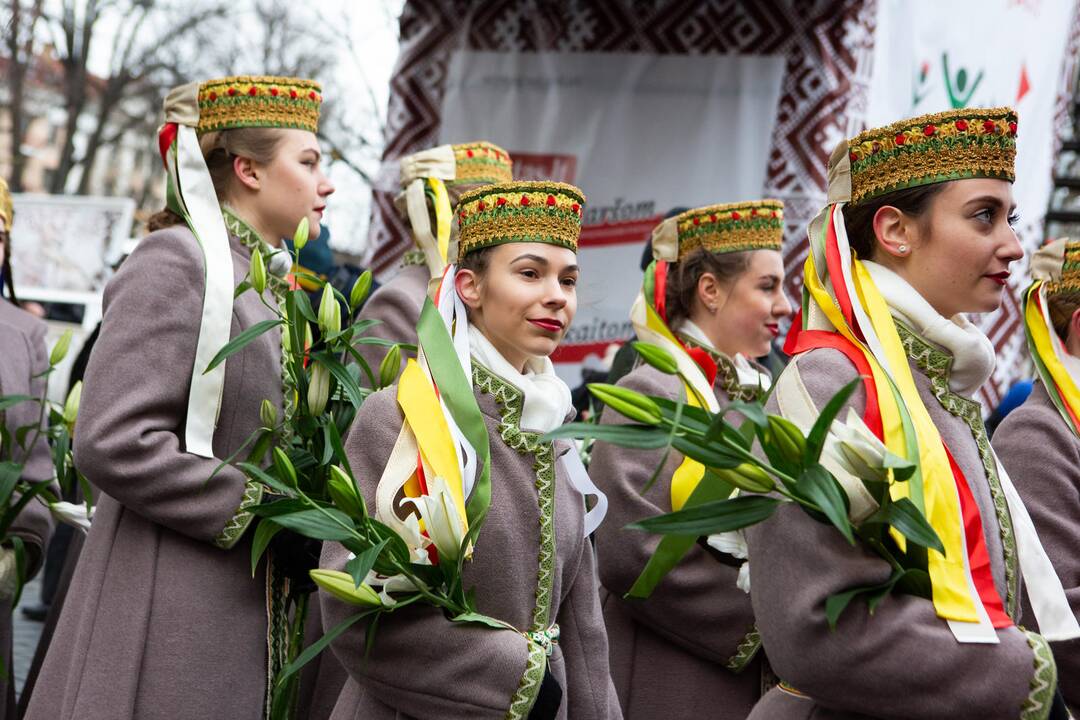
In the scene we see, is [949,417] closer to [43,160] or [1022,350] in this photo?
[1022,350]

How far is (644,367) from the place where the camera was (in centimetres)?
412

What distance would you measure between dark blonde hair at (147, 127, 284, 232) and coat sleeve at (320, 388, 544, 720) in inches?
50.7

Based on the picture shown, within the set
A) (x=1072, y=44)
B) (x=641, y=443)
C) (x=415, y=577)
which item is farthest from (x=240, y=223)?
(x=1072, y=44)

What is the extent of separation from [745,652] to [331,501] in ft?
3.94

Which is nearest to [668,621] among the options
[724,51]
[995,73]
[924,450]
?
[924,450]

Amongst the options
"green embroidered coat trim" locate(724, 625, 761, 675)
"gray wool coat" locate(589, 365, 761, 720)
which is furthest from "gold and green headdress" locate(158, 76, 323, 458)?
"green embroidered coat trim" locate(724, 625, 761, 675)

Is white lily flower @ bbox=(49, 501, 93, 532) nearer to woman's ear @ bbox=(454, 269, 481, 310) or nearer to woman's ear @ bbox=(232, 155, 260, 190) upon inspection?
woman's ear @ bbox=(232, 155, 260, 190)

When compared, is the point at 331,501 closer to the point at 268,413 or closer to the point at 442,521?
the point at 268,413

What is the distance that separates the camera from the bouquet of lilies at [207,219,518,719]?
2.60 metres

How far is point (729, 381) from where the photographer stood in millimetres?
4094

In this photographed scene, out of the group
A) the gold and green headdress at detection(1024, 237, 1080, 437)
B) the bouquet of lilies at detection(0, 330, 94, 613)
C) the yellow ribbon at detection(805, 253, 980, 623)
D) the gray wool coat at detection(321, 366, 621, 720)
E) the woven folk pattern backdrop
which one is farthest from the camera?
the woven folk pattern backdrop

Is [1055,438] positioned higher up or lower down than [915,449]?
higher up

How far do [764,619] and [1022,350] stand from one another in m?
4.76

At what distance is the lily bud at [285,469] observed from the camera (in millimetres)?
2859
